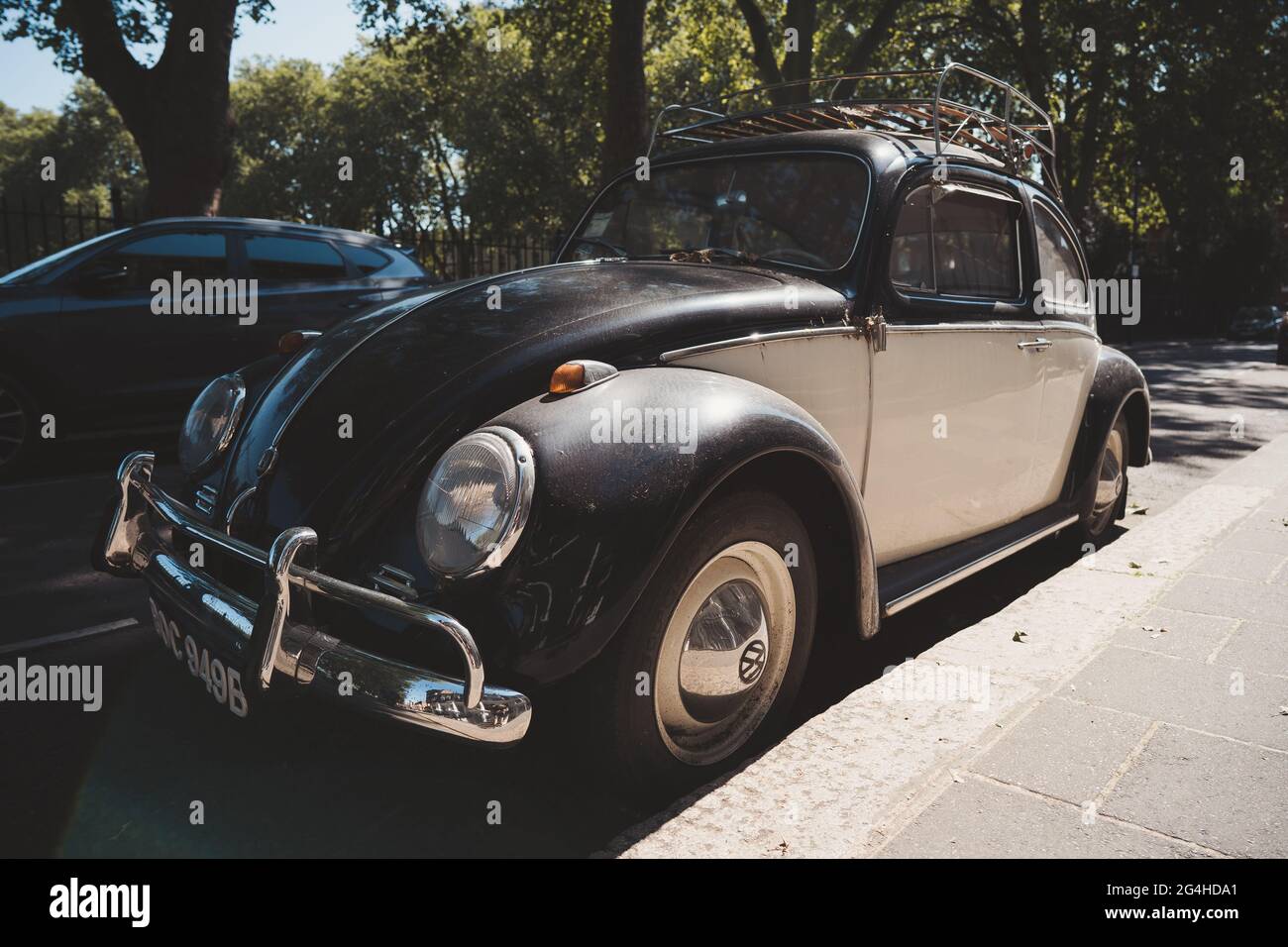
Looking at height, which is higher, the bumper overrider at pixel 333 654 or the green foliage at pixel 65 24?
the green foliage at pixel 65 24

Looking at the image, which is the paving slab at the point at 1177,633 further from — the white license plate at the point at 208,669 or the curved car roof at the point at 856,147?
the white license plate at the point at 208,669

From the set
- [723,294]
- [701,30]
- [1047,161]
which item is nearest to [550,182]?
[701,30]

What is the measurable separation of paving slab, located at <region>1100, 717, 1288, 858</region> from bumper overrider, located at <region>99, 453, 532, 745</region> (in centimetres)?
163

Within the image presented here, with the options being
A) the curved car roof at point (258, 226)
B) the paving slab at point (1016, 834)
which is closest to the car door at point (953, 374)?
the paving slab at point (1016, 834)

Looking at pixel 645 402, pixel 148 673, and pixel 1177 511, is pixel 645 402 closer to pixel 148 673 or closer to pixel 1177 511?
pixel 148 673

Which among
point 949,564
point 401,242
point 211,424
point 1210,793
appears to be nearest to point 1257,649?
point 949,564

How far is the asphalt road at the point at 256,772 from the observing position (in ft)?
7.55

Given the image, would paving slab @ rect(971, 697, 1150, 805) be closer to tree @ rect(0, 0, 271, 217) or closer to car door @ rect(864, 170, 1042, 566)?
car door @ rect(864, 170, 1042, 566)

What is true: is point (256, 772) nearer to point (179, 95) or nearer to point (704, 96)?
point (179, 95)

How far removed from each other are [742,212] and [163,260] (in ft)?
18.1

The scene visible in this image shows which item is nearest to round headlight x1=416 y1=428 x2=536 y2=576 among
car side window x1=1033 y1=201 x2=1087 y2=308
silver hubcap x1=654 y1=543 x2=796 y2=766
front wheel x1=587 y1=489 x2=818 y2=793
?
front wheel x1=587 y1=489 x2=818 y2=793

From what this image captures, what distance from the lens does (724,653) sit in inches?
100

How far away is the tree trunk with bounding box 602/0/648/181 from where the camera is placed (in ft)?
37.3

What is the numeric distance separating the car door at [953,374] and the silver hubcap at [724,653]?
654 mm
